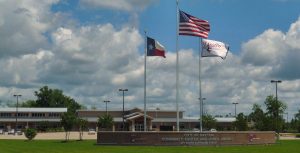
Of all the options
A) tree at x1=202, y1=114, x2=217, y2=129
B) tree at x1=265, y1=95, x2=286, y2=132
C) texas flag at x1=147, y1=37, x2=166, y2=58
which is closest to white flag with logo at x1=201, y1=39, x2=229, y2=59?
texas flag at x1=147, y1=37, x2=166, y2=58

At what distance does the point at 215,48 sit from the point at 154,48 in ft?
18.3

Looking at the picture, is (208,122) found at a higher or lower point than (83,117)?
lower

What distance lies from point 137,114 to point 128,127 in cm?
499

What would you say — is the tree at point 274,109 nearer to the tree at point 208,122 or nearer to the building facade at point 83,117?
the tree at point 208,122

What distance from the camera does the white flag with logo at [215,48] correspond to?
38594 mm

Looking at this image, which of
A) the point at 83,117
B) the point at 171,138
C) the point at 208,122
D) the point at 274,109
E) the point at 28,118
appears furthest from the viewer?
the point at 28,118

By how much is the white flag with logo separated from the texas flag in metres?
4.03

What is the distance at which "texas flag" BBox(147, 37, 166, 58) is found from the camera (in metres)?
41.4

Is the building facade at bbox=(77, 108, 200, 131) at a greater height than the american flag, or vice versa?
the american flag

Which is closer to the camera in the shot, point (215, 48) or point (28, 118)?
point (215, 48)

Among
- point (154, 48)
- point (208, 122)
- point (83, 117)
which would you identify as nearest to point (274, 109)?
point (208, 122)

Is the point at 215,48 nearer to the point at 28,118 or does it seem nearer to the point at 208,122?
the point at 208,122

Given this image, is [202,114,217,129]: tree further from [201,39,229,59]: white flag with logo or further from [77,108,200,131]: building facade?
[201,39,229,59]: white flag with logo

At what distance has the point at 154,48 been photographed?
137 ft
